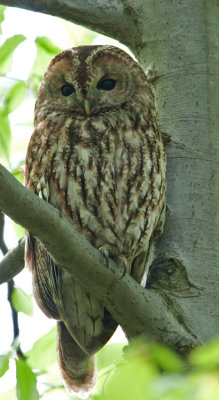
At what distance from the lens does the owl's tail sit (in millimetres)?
2699

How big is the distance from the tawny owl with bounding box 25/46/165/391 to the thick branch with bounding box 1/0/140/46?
108mm

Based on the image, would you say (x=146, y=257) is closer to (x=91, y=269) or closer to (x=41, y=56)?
(x=91, y=269)

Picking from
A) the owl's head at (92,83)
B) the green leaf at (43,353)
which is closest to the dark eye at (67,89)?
the owl's head at (92,83)

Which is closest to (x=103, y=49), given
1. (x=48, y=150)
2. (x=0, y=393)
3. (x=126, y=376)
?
(x=48, y=150)

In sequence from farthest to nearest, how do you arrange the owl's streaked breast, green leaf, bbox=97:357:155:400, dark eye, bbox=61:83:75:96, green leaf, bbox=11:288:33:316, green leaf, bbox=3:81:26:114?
green leaf, bbox=3:81:26:114 < dark eye, bbox=61:83:75:96 < green leaf, bbox=11:288:33:316 < the owl's streaked breast < green leaf, bbox=97:357:155:400

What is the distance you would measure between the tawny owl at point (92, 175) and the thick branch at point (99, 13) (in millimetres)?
108

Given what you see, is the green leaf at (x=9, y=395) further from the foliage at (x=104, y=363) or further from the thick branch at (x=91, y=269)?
the thick branch at (x=91, y=269)

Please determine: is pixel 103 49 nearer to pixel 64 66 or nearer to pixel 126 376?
pixel 64 66

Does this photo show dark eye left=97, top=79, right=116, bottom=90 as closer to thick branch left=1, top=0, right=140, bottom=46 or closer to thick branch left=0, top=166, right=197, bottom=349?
thick branch left=1, top=0, right=140, bottom=46

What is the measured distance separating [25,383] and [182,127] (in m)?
1.25

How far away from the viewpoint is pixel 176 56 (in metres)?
2.66

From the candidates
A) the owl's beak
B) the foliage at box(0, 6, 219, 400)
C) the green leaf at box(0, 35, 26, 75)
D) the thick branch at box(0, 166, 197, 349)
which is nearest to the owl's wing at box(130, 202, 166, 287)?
the foliage at box(0, 6, 219, 400)

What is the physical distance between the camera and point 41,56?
319 centimetres

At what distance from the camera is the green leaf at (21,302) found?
2.64 metres
